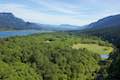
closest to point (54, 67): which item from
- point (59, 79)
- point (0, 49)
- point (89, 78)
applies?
point (59, 79)

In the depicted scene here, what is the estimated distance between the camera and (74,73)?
226 ft

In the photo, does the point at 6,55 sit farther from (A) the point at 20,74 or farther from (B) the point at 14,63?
(A) the point at 20,74

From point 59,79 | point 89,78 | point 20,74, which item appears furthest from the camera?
point 89,78

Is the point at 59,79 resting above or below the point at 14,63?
below

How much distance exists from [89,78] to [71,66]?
6.75m

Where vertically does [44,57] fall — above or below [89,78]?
above

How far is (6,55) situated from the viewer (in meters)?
64.1

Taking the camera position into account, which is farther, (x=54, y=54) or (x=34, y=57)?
(x=54, y=54)

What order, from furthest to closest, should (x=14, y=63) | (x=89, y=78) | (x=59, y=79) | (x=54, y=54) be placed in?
(x=54, y=54), (x=89, y=78), (x=59, y=79), (x=14, y=63)

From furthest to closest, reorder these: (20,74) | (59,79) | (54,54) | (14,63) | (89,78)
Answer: (54,54) < (89,78) < (59,79) < (14,63) < (20,74)

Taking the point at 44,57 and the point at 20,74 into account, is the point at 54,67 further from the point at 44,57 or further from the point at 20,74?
the point at 20,74

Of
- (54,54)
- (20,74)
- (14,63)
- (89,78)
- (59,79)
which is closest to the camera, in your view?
(20,74)

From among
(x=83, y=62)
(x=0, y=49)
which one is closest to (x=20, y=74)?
(x=0, y=49)

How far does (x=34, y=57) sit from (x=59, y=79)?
10024 millimetres
